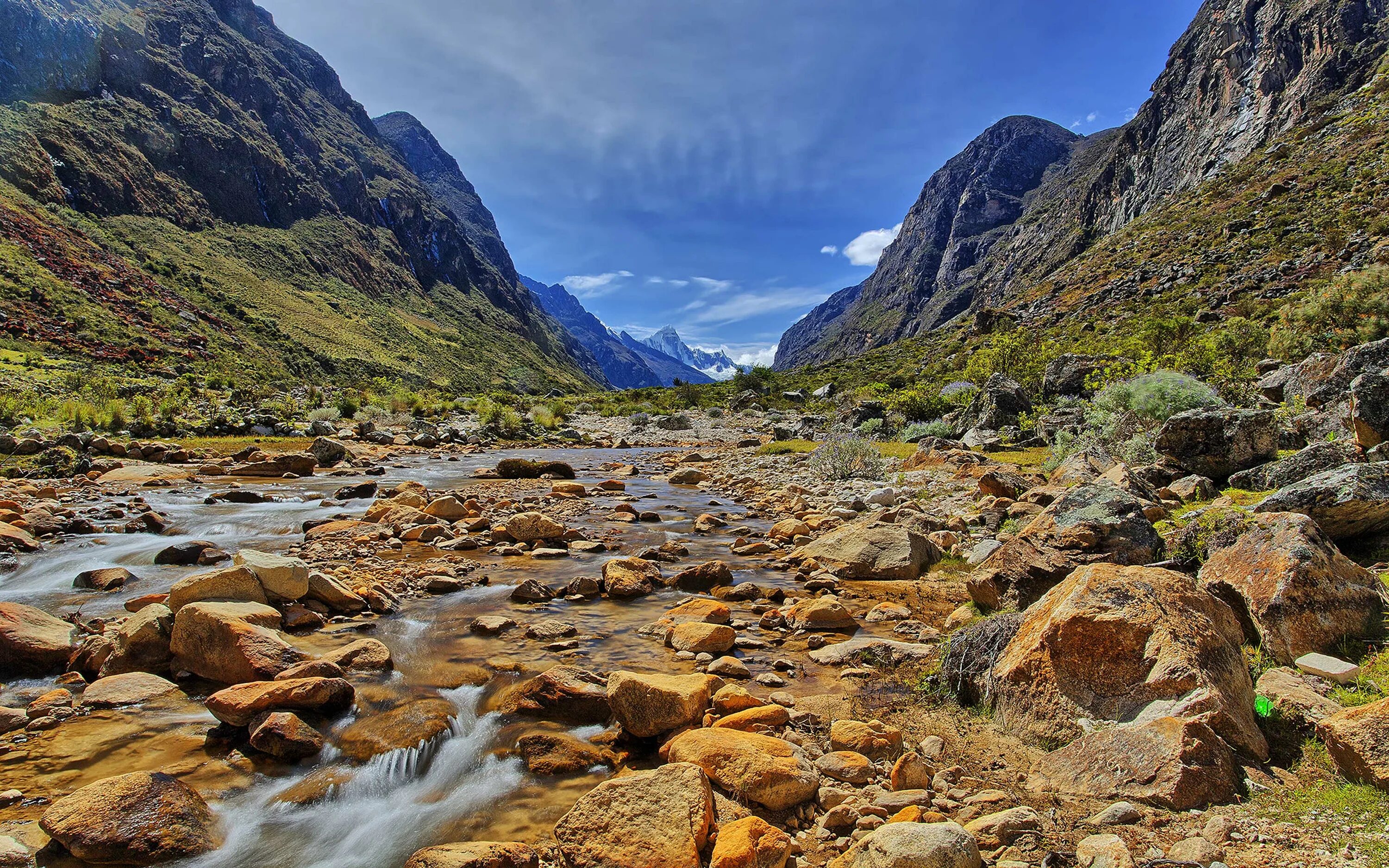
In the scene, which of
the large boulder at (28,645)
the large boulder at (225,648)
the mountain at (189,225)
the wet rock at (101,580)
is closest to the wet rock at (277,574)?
the large boulder at (225,648)

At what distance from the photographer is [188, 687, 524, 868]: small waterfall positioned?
4.27m

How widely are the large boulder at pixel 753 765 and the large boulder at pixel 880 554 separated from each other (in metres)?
5.92

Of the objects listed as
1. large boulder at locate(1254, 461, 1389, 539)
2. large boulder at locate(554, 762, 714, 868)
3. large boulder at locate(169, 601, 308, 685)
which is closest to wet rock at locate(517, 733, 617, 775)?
large boulder at locate(554, 762, 714, 868)

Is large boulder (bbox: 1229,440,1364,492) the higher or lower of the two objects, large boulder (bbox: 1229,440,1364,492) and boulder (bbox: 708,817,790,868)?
the higher

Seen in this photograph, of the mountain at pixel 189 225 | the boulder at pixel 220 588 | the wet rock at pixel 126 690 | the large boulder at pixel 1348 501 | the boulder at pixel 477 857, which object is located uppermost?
the mountain at pixel 189 225

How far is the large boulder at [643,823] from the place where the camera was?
3.52m

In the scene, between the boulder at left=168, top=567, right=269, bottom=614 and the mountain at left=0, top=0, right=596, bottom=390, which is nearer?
the boulder at left=168, top=567, right=269, bottom=614

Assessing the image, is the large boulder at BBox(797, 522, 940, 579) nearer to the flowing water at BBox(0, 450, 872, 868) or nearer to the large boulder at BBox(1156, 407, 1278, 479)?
the flowing water at BBox(0, 450, 872, 868)

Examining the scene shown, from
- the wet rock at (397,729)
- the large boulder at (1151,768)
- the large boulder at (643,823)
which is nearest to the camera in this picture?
the large boulder at (1151,768)

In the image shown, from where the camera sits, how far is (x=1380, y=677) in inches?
154

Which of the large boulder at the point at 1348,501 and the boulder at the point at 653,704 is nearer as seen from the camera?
the boulder at the point at 653,704

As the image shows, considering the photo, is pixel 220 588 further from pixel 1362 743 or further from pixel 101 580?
pixel 1362 743

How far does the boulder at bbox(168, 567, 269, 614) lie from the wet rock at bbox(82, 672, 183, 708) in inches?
46.9

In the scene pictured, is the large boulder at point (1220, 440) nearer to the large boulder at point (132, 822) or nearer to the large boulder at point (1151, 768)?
the large boulder at point (1151, 768)
